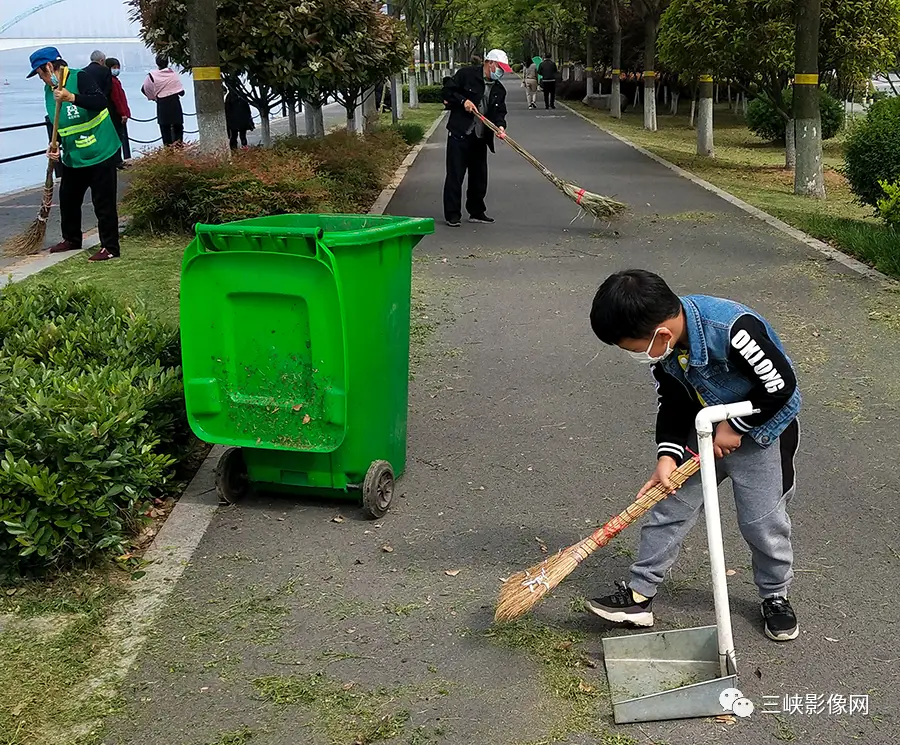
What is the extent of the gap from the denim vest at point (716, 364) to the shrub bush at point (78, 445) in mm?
1964

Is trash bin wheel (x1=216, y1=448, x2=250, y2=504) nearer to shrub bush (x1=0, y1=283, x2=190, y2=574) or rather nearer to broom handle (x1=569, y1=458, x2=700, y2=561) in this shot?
shrub bush (x1=0, y1=283, x2=190, y2=574)

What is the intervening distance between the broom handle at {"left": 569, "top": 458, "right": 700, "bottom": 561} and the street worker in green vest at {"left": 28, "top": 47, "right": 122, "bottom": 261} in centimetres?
664

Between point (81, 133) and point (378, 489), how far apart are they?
5.60 metres

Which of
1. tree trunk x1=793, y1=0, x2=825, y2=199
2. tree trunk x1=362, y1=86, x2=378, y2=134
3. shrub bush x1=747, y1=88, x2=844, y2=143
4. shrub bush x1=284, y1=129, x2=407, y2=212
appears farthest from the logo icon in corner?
shrub bush x1=747, y1=88, x2=844, y2=143

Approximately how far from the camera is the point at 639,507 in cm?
309

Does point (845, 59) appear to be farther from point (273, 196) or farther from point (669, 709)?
point (669, 709)

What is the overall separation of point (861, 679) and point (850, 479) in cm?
164

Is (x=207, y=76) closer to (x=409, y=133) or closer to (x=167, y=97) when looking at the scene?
Answer: (x=167, y=97)

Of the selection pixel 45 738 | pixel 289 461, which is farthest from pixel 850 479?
pixel 45 738

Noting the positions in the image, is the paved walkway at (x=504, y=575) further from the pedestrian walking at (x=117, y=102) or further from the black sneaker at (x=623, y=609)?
the pedestrian walking at (x=117, y=102)

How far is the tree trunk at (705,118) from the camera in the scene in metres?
17.9

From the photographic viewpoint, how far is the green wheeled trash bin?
12.7 feet

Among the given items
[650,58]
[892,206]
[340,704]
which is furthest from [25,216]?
[650,58]

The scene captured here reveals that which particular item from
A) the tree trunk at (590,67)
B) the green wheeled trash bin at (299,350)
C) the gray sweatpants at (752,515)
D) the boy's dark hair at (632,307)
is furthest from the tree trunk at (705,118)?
the tree trunk at (590,67)
